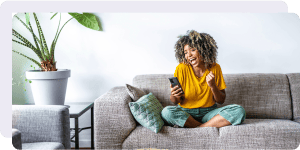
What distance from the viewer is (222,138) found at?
1199 millimetres

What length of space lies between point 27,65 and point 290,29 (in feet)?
6.71

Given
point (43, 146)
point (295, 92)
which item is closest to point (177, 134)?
point (43, 146)

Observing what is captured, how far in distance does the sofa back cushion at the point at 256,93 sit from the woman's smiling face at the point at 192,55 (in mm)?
313

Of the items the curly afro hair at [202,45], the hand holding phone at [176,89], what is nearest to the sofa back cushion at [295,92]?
the curly afro hair at [202,45]

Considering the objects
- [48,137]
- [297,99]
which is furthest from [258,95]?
[48,137]

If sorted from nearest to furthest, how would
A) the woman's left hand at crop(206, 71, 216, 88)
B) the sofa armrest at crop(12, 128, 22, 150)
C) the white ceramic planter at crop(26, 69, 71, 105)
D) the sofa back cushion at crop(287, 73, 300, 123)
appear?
the sofa armrest at crop(12, 128, 22, 150), the woman's left hand at crop(206, 71, 216, 88), the white ceramic planter at crop(26, 69, 71, 105), the sofa back cushion at crop(287, 73, 300, 123)

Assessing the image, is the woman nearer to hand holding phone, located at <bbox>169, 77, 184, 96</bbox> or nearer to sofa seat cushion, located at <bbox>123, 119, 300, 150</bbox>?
hand holding phone, located at <bbox>169, 77, 184, 96</bbox>

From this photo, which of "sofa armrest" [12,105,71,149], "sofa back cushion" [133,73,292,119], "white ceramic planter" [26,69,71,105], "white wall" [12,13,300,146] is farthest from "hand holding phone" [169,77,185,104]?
Answer: "white ceramic planter" [26,69,71,105]

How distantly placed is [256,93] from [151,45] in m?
0.87

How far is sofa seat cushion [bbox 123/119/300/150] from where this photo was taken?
1196 millimetres

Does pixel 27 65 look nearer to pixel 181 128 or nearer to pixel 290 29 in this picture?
pixel 181 128

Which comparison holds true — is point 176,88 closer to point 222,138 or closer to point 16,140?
point 222,138

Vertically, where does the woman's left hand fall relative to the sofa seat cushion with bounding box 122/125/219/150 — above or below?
above

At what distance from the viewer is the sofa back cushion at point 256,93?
5.18ft
